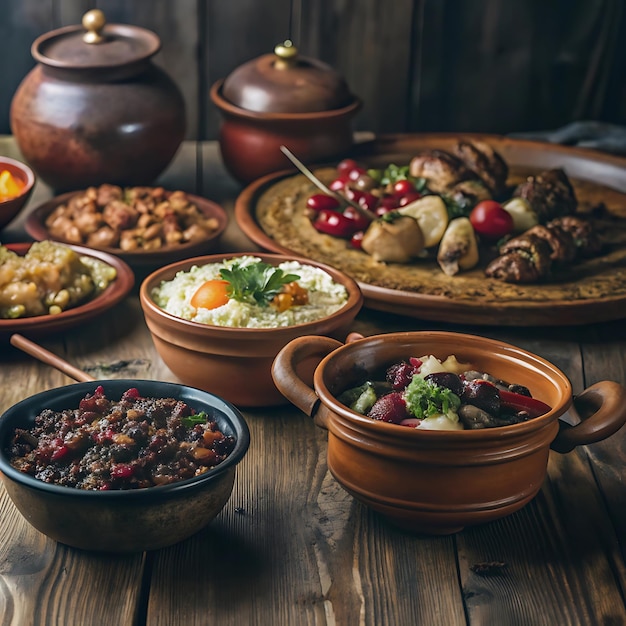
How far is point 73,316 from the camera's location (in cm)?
263

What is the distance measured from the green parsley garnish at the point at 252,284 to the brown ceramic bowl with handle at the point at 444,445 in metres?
0.36

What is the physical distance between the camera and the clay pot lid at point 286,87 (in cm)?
384

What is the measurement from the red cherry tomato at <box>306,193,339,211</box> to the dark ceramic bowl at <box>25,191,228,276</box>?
1.00ft

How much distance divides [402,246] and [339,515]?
47.5 inches

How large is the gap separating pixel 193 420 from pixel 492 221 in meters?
1.57

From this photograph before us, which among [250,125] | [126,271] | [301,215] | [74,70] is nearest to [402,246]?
[301,215]

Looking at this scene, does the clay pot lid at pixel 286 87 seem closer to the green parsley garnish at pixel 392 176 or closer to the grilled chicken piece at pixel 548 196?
the green parsley garnish at pixel 392 176

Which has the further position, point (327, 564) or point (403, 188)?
point (403, 188)

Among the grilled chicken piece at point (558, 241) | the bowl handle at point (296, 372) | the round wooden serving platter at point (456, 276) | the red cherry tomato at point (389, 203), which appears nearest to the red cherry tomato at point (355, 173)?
the round wooden serving platter at point (456, 276)

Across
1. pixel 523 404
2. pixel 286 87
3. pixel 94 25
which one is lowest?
pixel 286 87

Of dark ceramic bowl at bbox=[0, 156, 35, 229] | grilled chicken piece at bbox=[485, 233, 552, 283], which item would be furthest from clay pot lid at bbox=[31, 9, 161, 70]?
grilled chicken piece at bbox=[485, 233, 552, 283]

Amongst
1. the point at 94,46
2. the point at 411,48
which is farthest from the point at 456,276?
the point at 411,48

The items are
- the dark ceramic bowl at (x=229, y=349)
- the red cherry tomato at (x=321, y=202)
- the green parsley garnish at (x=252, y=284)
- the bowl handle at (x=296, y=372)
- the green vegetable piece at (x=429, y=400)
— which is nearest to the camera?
the green vegetable piece at (x=429, y=400)

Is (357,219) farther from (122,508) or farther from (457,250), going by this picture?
(122,508)
